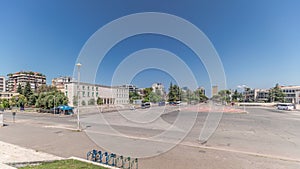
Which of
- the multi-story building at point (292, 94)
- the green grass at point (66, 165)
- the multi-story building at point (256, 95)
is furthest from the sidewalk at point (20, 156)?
the multi-story building at point (256, 95)

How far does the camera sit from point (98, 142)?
9.70m

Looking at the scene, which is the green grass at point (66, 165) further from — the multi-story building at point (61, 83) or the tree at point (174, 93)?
the multi-story building at point (61, 83)

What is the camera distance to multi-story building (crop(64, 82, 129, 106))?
166 feet

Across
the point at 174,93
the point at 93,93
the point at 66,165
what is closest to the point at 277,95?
the point at 174,93

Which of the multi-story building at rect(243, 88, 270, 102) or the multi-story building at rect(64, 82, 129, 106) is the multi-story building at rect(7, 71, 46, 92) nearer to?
the multi-story building at rect(64, 82, 129, 106)

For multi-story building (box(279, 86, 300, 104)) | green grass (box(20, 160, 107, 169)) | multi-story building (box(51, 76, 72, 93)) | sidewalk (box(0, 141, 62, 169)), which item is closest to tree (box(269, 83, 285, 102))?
multi-story building (box(279, 86, 300, 104))

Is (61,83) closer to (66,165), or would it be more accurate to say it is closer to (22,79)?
(22,79)

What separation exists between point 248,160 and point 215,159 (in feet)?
4.69

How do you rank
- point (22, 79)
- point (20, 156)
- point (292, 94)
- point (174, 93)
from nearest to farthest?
point (20, 156)
point (174, 93)
point (292, 94)
point (22, 79)

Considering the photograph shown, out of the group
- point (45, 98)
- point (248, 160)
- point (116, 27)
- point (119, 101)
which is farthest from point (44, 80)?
point (248, 160)

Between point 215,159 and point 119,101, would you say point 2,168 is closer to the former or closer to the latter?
point 215,159

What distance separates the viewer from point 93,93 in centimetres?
5684

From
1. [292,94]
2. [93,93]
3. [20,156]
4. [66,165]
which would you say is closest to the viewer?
[66,165]

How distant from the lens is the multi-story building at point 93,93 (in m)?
50.6
